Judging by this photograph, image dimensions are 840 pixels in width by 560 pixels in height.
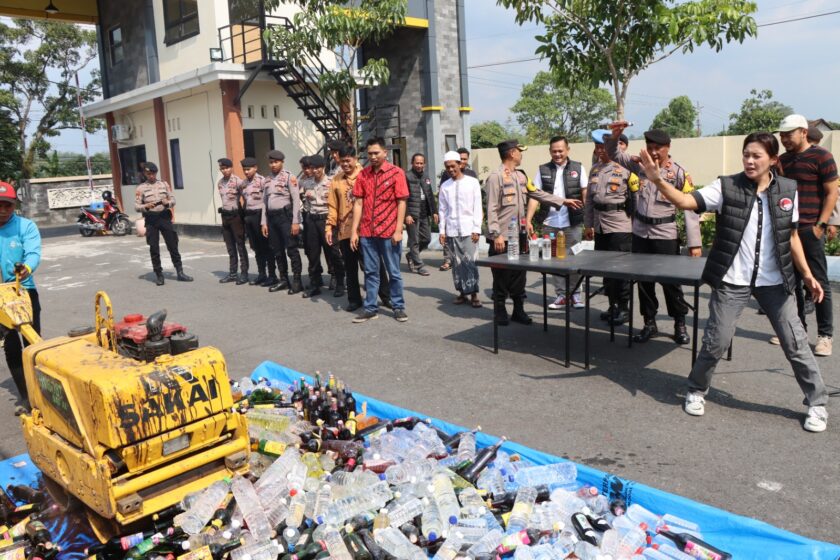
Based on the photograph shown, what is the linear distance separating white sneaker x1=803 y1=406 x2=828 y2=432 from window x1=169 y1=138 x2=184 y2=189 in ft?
60.4

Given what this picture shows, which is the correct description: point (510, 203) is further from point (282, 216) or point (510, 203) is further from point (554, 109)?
point (554, 109)

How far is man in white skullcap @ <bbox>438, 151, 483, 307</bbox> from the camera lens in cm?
812

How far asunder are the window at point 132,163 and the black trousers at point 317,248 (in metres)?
14.3

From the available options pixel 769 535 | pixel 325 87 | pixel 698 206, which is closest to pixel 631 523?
pixel 769 535

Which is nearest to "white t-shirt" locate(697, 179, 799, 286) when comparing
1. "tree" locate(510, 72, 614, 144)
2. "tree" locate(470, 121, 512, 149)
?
"tree" locate(470, 121, 512, 149)

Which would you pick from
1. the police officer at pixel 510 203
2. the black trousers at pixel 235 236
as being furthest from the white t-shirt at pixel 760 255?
the black trousers at pixel 235 236

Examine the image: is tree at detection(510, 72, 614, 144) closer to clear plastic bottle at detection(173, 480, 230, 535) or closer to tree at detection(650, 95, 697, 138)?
tree at detection(650, 95, 697, 138)

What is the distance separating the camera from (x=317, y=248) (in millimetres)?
9688

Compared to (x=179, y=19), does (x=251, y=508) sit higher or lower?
lower

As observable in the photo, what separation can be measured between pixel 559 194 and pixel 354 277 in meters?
2.76

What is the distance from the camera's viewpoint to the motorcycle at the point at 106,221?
21047 mm

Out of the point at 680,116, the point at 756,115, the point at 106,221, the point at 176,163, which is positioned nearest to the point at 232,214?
the point at 176,163

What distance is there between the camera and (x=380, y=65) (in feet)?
50.2

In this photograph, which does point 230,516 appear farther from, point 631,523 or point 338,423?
point 631,523
